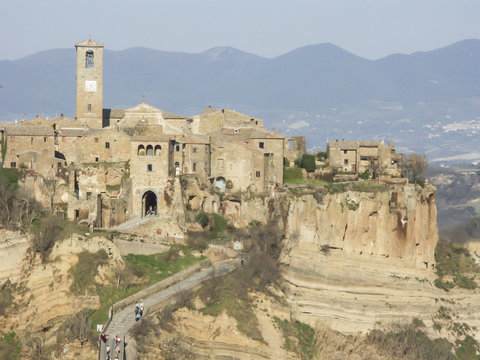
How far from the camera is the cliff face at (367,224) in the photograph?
64250 millimetres

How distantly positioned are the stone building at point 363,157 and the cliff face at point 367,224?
3137 millimetres

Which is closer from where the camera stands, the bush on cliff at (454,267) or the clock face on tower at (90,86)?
the bush on cliff at (454,267)

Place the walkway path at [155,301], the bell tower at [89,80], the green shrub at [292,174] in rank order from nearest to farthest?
the walkway path at [155,301]
the green shrub at [292,174]
the bell tower at [89,80]

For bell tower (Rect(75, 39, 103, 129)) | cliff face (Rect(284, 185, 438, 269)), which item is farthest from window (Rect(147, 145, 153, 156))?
bell tower (Rect(75, 39, 103, 129))

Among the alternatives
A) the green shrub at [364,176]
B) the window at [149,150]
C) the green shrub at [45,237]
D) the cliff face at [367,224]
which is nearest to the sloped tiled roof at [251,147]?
the cliff face at [367,224]

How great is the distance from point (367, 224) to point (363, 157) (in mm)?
6871

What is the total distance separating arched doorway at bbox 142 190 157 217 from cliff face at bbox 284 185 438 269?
9.55m

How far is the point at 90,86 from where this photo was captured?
71.2 meters

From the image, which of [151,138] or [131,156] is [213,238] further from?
[151,138]

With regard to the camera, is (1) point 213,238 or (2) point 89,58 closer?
(1) point 213,238

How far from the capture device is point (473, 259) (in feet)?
248

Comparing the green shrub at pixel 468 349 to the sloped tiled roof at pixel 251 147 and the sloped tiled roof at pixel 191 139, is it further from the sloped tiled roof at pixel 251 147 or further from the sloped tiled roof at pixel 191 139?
the sloped tiled roof at pixel 191 139

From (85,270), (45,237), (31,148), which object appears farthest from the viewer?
(31,148)

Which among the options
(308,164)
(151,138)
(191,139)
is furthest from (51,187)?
(308,164)
